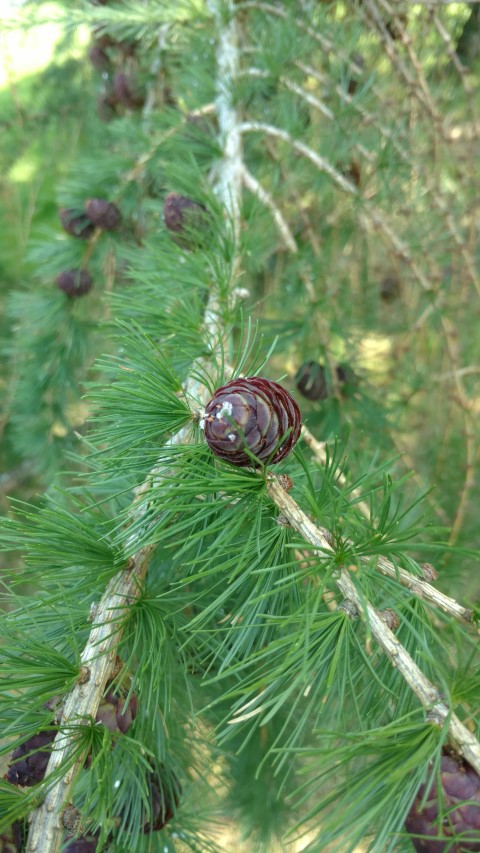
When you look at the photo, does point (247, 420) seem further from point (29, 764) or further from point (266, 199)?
point (266, 199)

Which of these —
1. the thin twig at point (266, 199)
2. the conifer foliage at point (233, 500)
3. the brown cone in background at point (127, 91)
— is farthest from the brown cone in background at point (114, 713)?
the brown cone in background at point (127, 91)

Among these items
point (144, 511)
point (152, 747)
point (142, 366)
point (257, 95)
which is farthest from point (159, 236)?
point (152, 747)

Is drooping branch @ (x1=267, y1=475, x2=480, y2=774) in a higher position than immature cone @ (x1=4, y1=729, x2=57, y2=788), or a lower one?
higher

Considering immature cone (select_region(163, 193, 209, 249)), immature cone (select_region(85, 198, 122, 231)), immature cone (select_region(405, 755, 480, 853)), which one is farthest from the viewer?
immature cone (select_region(85, 198, 122, 231))

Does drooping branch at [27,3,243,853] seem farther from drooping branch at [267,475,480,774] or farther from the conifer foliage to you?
drooping branch at [267,475,480,774]

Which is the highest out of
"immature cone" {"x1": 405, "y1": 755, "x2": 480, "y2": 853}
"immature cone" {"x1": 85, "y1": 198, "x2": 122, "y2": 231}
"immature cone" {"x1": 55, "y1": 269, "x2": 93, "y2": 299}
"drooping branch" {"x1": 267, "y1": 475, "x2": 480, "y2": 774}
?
"immature cone" {"x1": 85, "y1": 198, "x2": 122, "y2": 231}

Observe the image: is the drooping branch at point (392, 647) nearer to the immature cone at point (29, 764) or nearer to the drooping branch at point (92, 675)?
the drooping branch at point (92, 675)

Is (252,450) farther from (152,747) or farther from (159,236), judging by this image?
(159,236)

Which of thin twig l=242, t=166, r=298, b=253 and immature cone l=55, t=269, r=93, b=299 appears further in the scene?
immature cone l=55, t=269, r=93, b=299

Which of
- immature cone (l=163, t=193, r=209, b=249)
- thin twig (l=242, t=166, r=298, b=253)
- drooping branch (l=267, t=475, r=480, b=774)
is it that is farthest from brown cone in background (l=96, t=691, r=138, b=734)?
thin twig (l=242, t=166, r=298, b=253)
